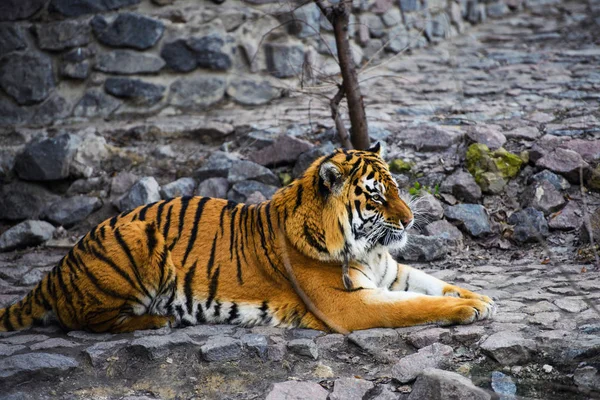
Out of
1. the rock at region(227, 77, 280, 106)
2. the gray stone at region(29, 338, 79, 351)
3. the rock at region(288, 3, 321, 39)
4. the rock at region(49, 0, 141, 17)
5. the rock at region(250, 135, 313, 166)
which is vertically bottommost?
the gray stone at region(29, 338, 79, 351)

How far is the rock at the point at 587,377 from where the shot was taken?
12.3 ft

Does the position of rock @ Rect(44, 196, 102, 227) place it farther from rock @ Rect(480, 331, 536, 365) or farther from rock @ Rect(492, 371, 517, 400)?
rock @ Rect(492, 371, 517, 400)

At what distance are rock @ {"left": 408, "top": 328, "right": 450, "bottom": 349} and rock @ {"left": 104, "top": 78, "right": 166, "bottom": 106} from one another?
4581 millimetres

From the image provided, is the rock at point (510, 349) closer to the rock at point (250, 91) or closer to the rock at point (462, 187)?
the rock at point (462, 187)

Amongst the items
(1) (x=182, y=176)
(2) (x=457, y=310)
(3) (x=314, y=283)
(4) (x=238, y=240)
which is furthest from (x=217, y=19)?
(2) (x=457, y=310)

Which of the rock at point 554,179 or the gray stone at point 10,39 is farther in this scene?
Result: the gray stone at point 10,39

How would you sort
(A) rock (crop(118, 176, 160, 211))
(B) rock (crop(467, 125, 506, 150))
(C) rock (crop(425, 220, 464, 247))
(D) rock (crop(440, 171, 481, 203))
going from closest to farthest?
(C) rock (crop(425, 220, 464, 247)) < (D) rock (crop(440, 171, 481, 203)) < (B) rock (crop(467, 125, 506, 150)) < (A) rock (crop(118, 176, 160, 211))

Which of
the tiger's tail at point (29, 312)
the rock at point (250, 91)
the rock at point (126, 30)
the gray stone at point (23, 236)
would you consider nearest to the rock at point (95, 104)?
the rock at point (126, 30)

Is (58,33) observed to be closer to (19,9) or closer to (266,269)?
(19,9)

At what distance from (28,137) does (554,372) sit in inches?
225

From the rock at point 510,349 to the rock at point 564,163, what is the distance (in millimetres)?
2591

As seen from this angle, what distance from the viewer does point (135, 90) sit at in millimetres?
7930

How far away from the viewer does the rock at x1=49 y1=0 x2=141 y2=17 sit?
7.79 m

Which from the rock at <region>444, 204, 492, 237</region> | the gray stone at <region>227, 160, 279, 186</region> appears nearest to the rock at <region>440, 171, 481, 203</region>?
the rock at <region>444, 204, 492, 237</region>
